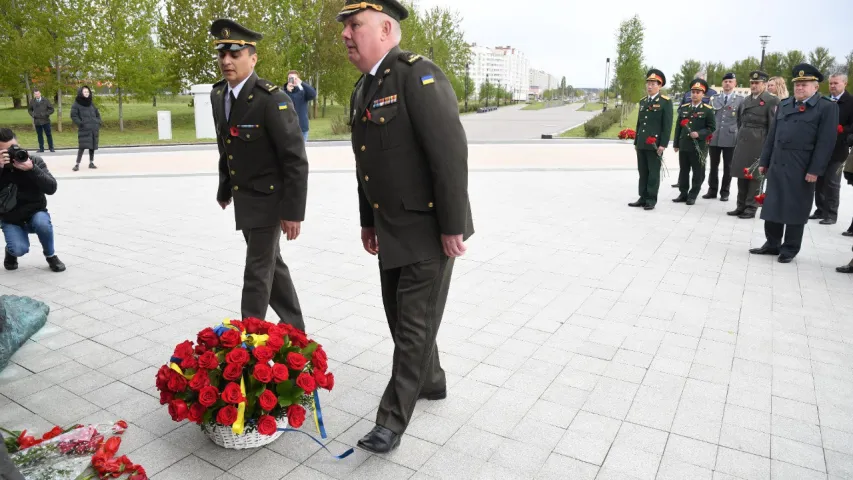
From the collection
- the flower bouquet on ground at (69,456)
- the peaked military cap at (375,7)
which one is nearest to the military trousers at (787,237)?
the peaked military cap at (375,7)

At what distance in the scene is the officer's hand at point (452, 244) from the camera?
9.91ft

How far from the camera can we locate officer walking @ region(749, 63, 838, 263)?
6.84 m

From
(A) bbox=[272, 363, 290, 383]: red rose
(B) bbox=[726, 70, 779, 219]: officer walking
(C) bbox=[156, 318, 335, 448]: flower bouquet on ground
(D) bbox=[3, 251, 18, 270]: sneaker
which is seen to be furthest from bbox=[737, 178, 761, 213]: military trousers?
(D) bbox=[3, 251, 18, 270]: sneaker

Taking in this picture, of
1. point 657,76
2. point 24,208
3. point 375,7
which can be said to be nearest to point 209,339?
point 375,7

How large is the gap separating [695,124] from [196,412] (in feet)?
30.6

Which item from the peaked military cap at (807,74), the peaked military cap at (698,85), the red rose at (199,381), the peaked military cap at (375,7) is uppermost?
the peaked military cap at (698,85)

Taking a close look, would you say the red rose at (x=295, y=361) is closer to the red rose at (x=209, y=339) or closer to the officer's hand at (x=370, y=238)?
the red rose at (x=209, y=339)

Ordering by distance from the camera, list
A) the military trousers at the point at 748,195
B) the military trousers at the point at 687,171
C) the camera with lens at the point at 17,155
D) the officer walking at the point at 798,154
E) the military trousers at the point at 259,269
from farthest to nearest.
Answer: the military trousers at the point at 687,171 → the military trousers at the point at 748,195 → the officer walking at the point at 798,154 → the camera with lens at the point at 17,155 → the military trousers at the point at 259,269

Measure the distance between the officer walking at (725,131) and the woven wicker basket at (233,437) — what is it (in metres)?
9.44

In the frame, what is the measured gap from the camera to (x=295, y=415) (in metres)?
3.11

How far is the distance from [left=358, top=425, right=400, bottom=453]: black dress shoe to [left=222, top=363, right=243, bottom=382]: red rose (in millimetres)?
679

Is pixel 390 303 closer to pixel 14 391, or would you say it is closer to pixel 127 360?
pixel 127 360

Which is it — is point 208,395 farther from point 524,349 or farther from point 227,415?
point 524,349

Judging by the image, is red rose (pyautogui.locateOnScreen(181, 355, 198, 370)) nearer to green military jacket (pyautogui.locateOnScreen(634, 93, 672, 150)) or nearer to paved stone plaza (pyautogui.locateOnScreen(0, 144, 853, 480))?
paved stone plaza (pyautogui.locateOnScreen(0, 144, 853, 480))
